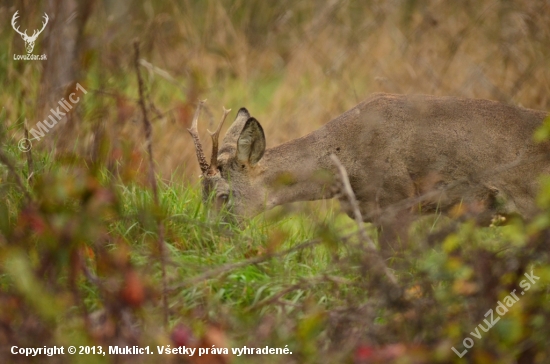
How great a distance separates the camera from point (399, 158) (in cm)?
596

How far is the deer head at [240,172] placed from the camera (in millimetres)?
5887

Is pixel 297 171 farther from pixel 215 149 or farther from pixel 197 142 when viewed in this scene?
pixel 197 142

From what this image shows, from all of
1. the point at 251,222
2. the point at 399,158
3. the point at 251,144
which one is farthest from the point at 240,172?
the point at 399,158

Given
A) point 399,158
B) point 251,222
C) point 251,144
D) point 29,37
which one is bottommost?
point 251,222

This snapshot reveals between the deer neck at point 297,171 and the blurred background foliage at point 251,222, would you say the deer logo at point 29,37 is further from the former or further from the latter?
the deer neck at point 297,171

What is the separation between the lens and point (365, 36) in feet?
31.9

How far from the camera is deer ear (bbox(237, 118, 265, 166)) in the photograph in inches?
234

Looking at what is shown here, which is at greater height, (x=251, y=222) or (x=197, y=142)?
(x=197, y=142)

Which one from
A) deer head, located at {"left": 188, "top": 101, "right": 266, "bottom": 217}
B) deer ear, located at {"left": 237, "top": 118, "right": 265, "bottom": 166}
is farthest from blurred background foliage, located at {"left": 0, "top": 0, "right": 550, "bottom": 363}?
deer ear, located at {"left": 237, "top": 118, "right": 265, "bottom": 166}

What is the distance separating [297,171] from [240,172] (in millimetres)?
469

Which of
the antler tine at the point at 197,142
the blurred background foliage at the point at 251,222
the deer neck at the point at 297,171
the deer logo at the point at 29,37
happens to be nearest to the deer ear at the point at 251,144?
the deer neck at the point at 297,171

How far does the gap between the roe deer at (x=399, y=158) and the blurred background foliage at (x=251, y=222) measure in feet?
0.97

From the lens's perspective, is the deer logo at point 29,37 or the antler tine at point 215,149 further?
the deer logo at point 29,37

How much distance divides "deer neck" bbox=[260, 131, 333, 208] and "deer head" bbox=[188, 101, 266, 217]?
107mm
